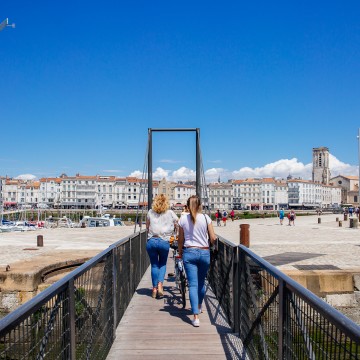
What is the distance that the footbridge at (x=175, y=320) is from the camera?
2.33m

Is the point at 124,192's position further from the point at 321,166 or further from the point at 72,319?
the point at 72,319

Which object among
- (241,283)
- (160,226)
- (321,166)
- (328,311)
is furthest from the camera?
(321,166)

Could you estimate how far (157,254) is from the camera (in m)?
7.26

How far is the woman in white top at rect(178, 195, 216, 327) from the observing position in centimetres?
577

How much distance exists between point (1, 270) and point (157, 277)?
497cm

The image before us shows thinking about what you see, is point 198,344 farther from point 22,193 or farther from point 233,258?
point 22,193

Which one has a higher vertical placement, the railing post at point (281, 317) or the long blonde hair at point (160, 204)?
the long blonde hair at point (160, 204)

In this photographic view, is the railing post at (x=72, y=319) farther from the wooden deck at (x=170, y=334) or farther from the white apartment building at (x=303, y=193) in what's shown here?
the white apartment building at (x=303, y=193)

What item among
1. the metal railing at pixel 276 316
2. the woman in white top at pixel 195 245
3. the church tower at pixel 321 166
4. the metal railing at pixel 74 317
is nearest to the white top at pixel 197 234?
the woman in white top at pixel 195 245

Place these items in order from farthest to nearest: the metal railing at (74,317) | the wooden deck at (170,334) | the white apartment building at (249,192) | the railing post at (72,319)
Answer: the white apartment building at (249,192) < the wooden deck at (170,334) < the railing post at (72,319) < the metal railing at (74,317)

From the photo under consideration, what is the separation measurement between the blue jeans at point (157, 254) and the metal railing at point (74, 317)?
2.21 feet

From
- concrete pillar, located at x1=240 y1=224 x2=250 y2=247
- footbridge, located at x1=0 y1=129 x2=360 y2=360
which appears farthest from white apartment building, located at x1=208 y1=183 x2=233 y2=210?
footbridge, located at x1=0 y1=129 x2=360 y2=360

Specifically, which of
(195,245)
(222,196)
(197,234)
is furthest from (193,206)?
(222,196)

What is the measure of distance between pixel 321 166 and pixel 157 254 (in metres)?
200
